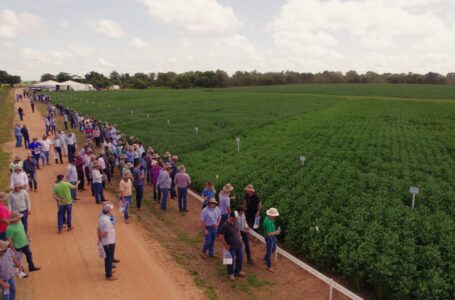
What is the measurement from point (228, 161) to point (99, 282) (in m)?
12.0

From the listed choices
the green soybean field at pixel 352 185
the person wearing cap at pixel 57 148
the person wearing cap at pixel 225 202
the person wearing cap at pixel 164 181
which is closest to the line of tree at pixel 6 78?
the green soybean field at pixel 352 185

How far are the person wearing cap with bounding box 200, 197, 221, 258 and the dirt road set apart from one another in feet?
3.94

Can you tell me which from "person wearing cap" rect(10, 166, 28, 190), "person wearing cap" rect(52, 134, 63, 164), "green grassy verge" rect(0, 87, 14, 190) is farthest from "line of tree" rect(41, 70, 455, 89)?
"person wearing cap" rect(10, 166, 28, 190)

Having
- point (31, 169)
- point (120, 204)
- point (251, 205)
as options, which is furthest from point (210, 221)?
point (31, 169)

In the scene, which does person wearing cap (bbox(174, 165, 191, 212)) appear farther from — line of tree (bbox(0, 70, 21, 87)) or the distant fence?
line of tree (bbox(0, 70, 21, 87))

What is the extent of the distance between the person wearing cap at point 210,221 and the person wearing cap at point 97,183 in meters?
5.46

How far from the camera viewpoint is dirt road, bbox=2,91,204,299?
8875 millimetres

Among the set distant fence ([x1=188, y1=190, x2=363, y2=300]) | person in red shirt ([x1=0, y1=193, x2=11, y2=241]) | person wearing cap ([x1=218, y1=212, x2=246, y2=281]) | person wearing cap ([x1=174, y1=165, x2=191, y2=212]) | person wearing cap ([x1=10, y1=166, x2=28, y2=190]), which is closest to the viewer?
distant fence ([x1=188, y1=190, x2=363, y2=300])

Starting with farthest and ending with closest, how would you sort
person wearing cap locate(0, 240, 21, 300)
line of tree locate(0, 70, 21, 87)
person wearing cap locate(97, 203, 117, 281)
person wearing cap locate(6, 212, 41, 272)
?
line of tree locate(0, 70, 21, 87), person wearing cap locate(97, 203, 117, 281), person wearing cap locate(6, 212, 41, 272), person wearing cap locate(0, 240, 21, 300)

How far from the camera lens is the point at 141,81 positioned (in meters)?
142

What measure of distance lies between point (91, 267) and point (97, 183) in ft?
16.1

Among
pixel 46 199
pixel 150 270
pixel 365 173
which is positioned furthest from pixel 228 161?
pixel 150 270

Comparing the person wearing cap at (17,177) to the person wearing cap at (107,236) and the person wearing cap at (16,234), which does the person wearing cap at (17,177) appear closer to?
the person wearing cap at (16,234)

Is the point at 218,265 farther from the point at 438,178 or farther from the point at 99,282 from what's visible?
the point at 438,178
